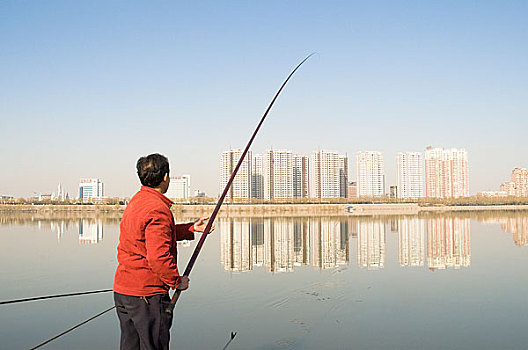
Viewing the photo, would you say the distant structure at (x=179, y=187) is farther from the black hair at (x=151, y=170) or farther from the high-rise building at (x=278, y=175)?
the black hair at (x=151, y=170)

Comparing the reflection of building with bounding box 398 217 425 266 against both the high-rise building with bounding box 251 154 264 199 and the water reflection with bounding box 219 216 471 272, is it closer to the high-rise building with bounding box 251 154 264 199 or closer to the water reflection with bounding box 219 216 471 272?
the water reflection with bounding box 219 216 471 272

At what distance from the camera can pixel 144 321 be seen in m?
2.03

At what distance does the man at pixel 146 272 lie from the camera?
1.98 m

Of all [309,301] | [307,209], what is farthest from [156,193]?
[307,209]

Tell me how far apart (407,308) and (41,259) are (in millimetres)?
9440

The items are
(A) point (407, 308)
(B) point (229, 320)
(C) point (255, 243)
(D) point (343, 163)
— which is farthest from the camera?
(D) point (343, 163)

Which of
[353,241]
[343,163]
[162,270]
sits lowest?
[353,241]

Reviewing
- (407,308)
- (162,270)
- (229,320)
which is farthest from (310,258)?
(162,270)

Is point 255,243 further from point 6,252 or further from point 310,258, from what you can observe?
point 6,252

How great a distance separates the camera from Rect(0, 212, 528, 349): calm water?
4.84 m

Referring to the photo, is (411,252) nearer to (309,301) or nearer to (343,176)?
(309,301)

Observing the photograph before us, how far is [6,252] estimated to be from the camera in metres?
13.6

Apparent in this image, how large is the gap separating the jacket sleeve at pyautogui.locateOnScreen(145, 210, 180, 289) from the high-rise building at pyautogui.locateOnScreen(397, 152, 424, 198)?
90.6m

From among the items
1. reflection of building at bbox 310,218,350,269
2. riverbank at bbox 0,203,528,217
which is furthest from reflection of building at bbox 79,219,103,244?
riverbank at bbox 0,203,528,217
